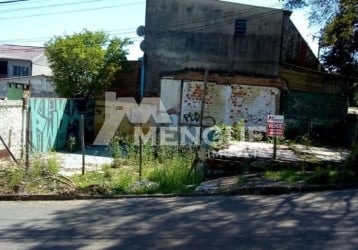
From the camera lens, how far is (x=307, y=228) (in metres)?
6.17

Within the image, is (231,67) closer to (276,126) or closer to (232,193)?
(276,126)

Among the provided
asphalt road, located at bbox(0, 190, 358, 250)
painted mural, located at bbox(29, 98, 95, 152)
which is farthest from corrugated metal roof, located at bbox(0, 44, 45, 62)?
asphalt road, located at bbox(0, 190, 358, 250)

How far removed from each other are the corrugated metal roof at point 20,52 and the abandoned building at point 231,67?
2569cm

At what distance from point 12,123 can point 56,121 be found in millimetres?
3801

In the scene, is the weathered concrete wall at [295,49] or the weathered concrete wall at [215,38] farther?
the weathered concrete wall at [295,49]

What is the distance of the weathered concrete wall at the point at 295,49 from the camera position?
23.7 metres

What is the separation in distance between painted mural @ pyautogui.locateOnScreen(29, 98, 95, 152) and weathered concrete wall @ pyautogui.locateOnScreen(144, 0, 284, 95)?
366 cm

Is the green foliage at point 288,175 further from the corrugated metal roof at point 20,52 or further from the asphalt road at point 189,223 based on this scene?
the corrugated metal roof at point 20,52

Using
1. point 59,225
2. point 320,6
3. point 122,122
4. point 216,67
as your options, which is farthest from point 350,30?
point 59,225

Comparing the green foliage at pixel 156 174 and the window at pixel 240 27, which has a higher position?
the window at pixel 240 27

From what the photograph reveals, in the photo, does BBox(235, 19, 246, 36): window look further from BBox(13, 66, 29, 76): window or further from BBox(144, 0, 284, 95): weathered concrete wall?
BBox(13, 66, 29, 76): window

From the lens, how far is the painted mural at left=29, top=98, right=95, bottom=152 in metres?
17.2

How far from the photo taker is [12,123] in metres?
15.4

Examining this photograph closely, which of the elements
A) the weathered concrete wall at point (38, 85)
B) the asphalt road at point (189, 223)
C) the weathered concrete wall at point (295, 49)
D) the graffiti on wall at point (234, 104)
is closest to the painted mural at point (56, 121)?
the graffiti on wall at point (234, 104)
